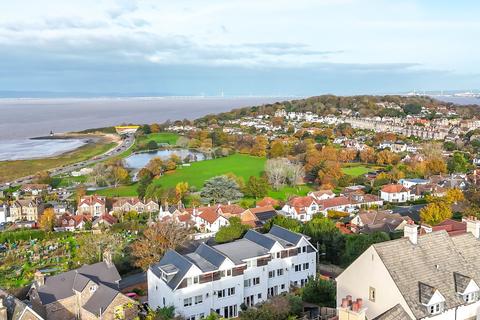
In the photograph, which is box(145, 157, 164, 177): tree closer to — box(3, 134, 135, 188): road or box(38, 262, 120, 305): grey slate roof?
box(3, 134, 135, 188): road

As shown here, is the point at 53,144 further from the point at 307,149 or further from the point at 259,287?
the point at 259,287

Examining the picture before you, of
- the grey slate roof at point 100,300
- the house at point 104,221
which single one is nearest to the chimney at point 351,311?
the grey slate roof at point 100,300

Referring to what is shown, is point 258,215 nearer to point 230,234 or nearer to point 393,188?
point 230,234

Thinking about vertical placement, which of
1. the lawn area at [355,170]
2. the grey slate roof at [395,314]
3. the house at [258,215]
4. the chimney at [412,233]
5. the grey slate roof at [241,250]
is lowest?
the lawn area at [355,170]

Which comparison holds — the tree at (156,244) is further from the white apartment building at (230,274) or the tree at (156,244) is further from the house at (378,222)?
the house at (378,222)

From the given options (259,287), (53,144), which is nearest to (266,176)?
(259,287)

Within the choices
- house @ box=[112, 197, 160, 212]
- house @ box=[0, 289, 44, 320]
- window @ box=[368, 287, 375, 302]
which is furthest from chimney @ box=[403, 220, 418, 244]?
house @ box=[112, 197, 160, 212]
